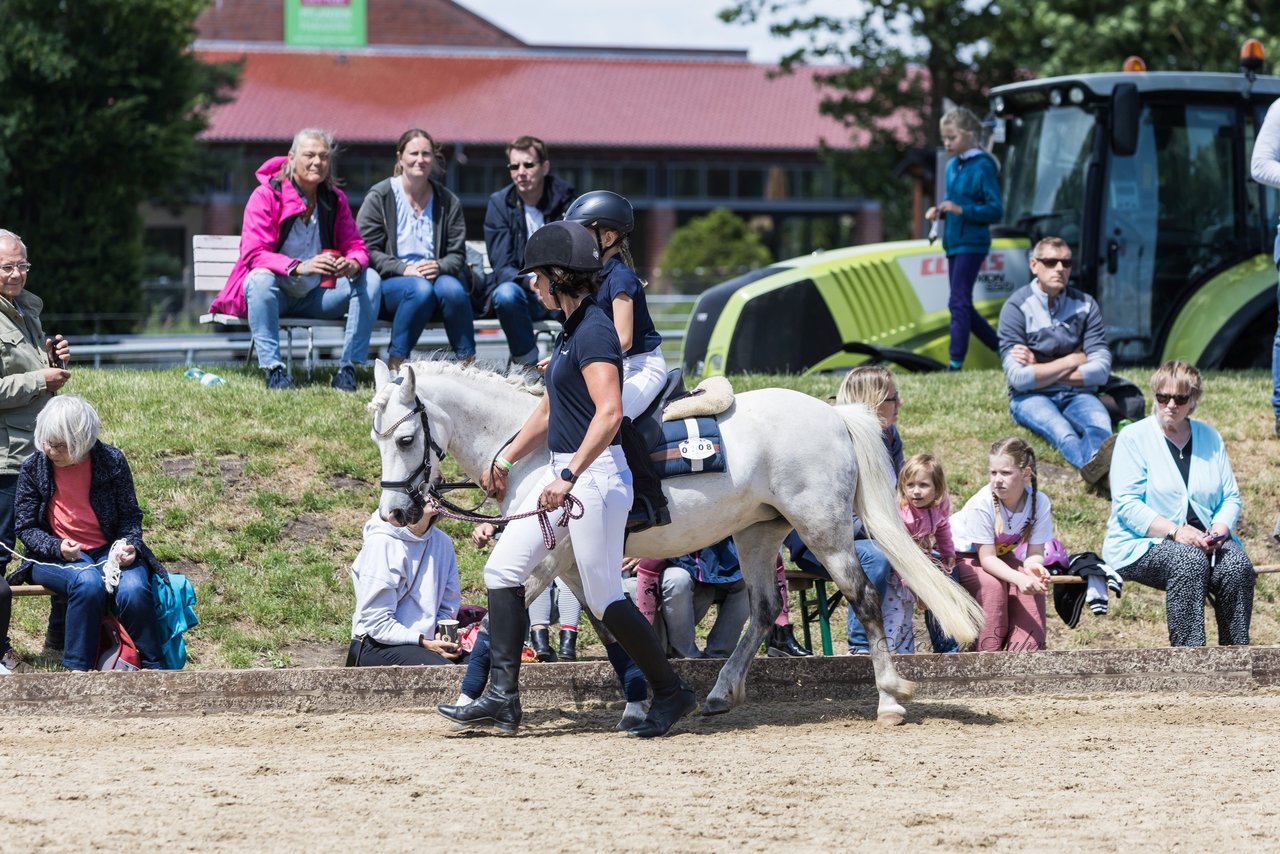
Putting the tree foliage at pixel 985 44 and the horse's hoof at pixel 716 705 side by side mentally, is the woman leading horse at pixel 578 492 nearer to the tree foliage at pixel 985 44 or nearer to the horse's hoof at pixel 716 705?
the horse's hoof at pixel 716 705

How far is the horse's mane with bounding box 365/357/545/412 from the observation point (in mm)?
6910

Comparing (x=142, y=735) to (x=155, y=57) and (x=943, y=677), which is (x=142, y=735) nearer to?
(x=943, y=677)

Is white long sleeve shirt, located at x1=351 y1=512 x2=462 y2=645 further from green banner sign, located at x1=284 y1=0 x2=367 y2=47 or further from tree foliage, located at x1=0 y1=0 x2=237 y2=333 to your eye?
green banner sign, located at x1=284 y1=0 x2=367 y2=47

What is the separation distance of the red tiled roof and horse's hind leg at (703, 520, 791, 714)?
3547 centimetres

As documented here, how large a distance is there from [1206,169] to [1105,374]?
3.40m

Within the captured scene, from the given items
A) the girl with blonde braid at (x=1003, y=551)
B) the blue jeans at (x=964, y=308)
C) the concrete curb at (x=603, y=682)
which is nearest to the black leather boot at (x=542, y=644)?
the concrete curb at (x=603, y=682)

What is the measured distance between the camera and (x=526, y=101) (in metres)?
45.8

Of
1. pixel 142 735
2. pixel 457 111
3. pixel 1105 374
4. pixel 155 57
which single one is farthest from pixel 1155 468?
pixel 457 111

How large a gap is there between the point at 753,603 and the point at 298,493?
143 inches

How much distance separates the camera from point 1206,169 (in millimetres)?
13070

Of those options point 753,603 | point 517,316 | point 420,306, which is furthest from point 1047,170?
point 753,603

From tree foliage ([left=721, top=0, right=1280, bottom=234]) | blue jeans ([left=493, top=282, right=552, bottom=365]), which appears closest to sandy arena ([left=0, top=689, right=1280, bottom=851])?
blue jeans ([left=493, top=282, right=552, bottom=365])

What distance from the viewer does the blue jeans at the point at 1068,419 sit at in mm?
10523

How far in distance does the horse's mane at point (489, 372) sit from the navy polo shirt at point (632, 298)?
531mm
